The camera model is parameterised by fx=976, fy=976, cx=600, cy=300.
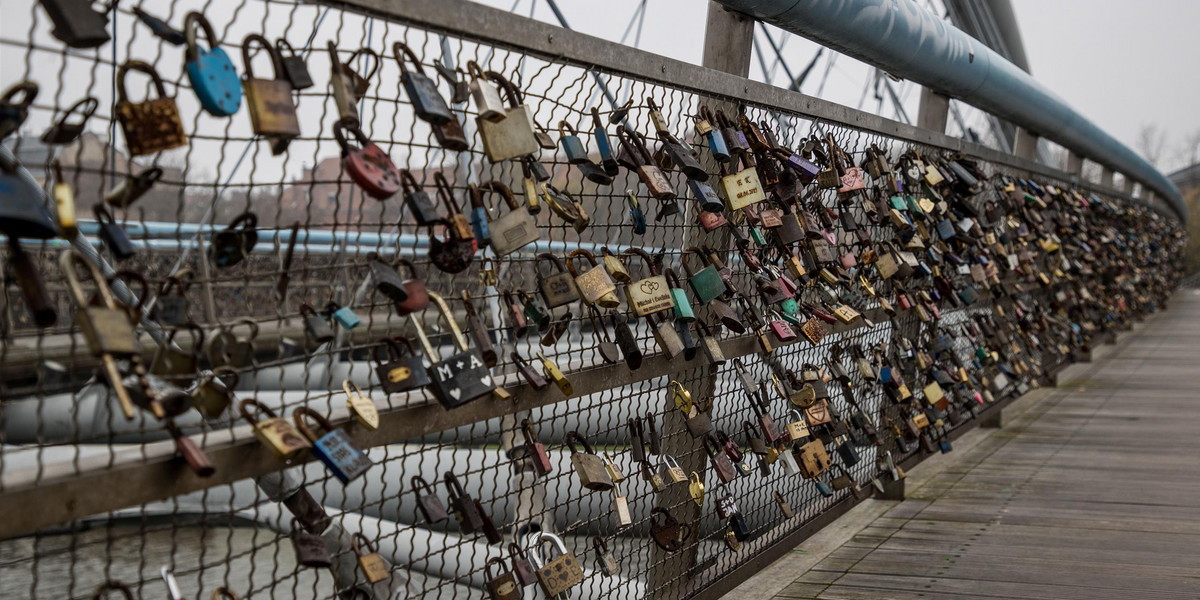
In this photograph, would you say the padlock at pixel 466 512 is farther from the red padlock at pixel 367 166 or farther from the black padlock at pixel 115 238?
the black padlock at pixel 115 238

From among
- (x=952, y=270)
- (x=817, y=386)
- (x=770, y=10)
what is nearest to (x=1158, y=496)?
(x=952, y=270)

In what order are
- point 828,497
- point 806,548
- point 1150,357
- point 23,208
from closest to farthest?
point 23,208 < point 806,548 < point 828,497 < point 1150,357

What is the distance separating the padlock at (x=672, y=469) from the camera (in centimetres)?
234

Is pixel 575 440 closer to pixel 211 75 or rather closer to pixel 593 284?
pixel 593 284

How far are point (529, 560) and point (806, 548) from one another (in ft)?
5.60

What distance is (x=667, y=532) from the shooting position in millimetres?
2488

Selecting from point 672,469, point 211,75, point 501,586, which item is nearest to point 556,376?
point 501,586

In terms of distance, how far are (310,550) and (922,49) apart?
3078 millimetres

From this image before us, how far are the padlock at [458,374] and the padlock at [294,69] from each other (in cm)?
41

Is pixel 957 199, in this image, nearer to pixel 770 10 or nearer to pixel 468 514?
pixel 770 10

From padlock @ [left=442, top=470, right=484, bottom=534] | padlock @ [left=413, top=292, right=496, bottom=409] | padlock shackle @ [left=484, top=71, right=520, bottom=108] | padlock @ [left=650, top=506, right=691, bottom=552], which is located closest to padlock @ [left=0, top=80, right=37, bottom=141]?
padlock @ [left=413, top=292, right=496, bottom=409]

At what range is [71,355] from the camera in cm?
118

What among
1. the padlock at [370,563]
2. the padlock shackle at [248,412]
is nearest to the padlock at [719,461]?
the padlock at [370,563]

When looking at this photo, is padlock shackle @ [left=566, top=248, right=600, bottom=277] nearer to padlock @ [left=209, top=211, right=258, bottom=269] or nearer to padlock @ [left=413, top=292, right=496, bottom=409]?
padlock @ [left=413, top=292, right=496, bottom=409]
